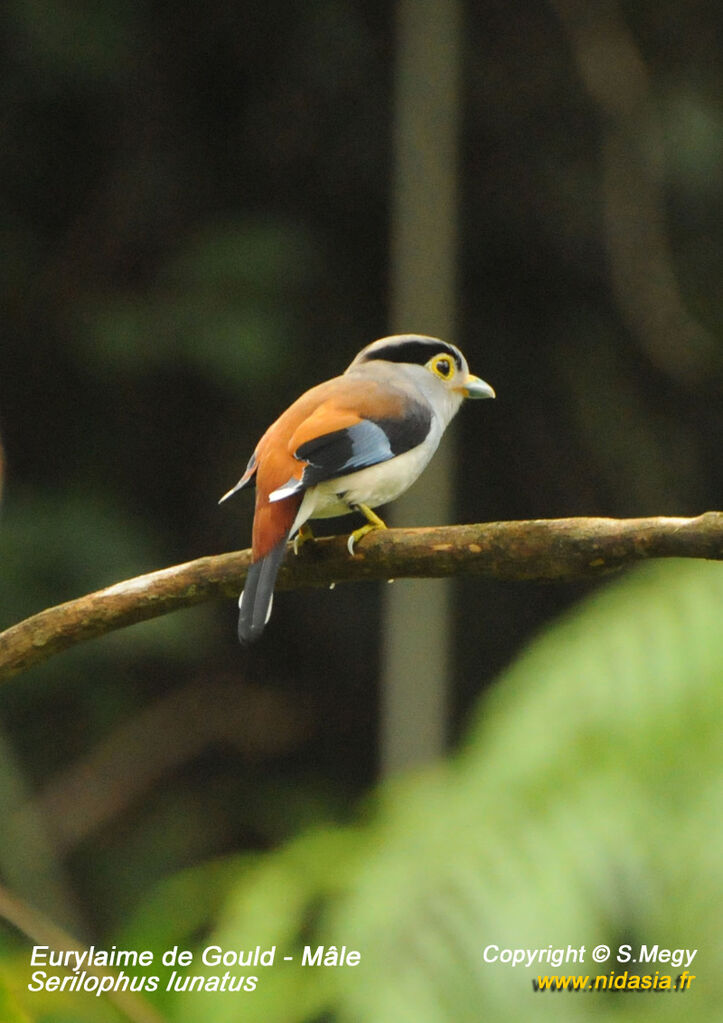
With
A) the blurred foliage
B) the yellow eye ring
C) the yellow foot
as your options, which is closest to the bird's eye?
the yellow eye ring

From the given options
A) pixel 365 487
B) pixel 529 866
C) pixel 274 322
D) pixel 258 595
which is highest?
pixel 274 322

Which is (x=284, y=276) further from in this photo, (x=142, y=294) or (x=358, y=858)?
(x=358, y=858)

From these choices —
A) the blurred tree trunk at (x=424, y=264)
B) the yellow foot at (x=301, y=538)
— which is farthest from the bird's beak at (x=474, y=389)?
the blurred tree trunk at (x=424, y=264)

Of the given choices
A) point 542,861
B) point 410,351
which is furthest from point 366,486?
point 542,861

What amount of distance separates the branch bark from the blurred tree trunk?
3229 mm

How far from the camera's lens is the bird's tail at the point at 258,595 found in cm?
177

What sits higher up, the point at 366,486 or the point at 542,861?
the point at 366,486

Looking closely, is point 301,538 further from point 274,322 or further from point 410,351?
point 274,322

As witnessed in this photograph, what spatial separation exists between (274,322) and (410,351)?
292 cm

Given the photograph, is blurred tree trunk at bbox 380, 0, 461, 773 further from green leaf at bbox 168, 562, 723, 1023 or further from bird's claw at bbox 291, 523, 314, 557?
bird's claw at bbox 291, 523, 314, 557

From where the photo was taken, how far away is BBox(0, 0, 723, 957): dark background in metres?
5.61

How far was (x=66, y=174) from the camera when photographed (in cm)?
595

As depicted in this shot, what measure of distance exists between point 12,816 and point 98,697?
0.75 meters

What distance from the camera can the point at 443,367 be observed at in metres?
2.77
